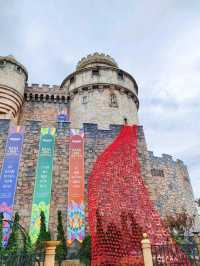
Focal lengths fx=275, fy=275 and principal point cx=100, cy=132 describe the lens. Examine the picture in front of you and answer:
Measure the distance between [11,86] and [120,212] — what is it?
13163 mm

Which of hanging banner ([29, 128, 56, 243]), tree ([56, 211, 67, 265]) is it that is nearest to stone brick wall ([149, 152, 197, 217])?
hanging banner ([29, 128, 56, 243])

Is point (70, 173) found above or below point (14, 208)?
above

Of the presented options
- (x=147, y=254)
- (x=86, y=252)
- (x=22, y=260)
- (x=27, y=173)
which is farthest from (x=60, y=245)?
(x=147, y=254)

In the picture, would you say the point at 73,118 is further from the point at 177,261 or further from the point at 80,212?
the point at 177,261

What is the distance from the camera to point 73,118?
836 inches

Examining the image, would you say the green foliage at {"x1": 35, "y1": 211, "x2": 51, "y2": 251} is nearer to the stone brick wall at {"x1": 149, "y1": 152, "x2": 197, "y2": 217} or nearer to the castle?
the castle

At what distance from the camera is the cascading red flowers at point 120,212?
8.73 metres

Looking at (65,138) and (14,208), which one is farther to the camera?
(65,138)

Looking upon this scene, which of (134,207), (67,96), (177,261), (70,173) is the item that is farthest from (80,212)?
(67,96)

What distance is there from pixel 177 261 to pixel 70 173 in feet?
22.7

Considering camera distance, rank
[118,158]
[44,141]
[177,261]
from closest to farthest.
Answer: [177,261] → [118,158] → [44,141]

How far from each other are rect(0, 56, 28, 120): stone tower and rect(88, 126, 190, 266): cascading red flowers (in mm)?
9292

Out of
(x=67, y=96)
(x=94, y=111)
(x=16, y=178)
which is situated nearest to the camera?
(x=16, y=178)

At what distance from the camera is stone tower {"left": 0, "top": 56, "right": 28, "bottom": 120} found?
19266mm
